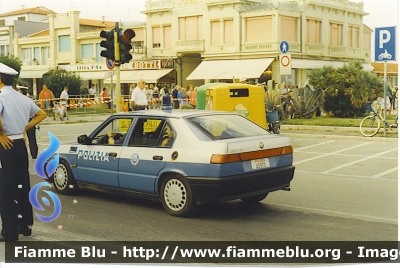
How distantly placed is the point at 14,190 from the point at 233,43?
27314mm

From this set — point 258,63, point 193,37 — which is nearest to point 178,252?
point 193,37

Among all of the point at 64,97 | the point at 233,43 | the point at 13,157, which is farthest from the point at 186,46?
the point at 13,157

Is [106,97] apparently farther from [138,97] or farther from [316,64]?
[316,64]

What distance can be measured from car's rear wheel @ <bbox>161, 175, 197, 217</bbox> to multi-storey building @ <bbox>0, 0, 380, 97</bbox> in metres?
7.49

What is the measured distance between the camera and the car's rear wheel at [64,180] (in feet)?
26.8

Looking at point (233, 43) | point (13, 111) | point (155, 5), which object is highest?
point (233, 43)

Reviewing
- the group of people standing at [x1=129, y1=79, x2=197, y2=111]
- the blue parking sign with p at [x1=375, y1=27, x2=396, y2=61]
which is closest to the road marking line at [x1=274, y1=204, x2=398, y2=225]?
the blue parking sign with p at [x1=375, y1=27, x2=396, y2=61]

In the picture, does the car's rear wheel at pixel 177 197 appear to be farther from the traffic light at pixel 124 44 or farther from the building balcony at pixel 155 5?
the traffic light at pixel 124 44

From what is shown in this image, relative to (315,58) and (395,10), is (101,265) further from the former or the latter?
(315,58)

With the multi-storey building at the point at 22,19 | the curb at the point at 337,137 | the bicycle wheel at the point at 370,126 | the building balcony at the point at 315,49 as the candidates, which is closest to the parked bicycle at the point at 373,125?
the bicycle wheel at the point at 370,126

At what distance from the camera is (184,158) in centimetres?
688

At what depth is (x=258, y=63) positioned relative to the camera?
32.7 meters

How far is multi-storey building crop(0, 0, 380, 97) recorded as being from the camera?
19.4 meters

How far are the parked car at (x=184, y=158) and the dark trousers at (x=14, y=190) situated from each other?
158 centimetres
